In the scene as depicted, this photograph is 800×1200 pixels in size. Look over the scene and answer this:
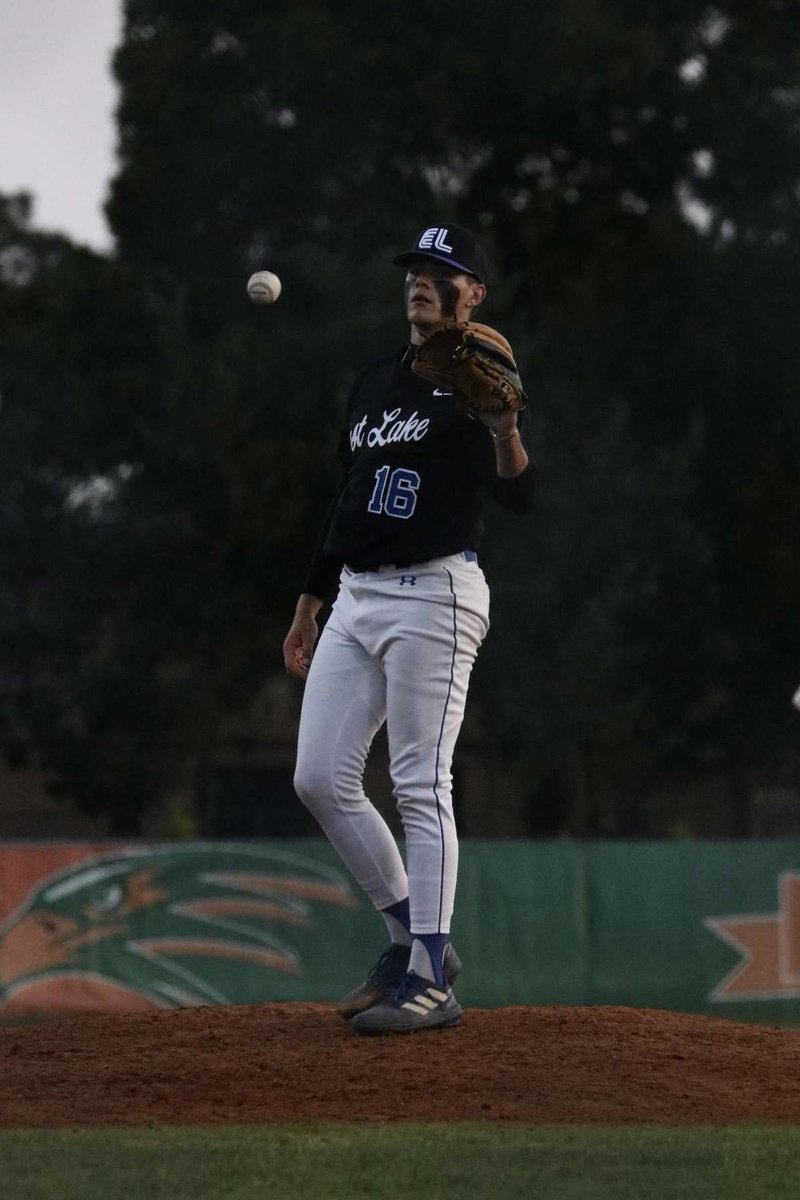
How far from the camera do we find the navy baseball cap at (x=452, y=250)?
16.9ft

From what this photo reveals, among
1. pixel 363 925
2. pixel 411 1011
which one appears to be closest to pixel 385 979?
pixel 411 1011

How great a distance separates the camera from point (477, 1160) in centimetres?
397

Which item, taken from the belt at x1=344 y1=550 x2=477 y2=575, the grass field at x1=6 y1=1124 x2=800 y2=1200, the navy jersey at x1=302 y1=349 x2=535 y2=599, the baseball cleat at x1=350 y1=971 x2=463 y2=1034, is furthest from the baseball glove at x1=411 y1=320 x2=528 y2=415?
the grass field at x1=6 y1=1124 x2=800 y2=1200

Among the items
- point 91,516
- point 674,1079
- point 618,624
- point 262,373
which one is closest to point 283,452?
point 262,373

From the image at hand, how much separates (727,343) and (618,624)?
469cm

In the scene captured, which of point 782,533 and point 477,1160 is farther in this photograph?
point 782,533

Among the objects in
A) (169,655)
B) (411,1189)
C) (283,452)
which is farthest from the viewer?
(169,655)

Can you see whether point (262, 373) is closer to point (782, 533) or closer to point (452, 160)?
point (452, 160)

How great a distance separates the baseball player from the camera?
5.09 metres

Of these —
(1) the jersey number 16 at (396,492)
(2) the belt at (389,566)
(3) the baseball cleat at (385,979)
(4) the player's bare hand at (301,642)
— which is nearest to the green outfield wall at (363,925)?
(4) the player's bare hand at (301,642)

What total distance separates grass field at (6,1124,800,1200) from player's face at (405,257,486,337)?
2.15m

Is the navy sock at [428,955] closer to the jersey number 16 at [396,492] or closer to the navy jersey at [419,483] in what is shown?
the navy jersey at [419,483]

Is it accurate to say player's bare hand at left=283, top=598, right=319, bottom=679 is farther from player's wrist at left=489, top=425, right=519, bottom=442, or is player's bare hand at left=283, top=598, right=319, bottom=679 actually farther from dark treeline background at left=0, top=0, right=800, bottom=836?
dark treeline background at left=0, top=0, right=800, bottom=836

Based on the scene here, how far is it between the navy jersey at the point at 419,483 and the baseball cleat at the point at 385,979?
109 cm
